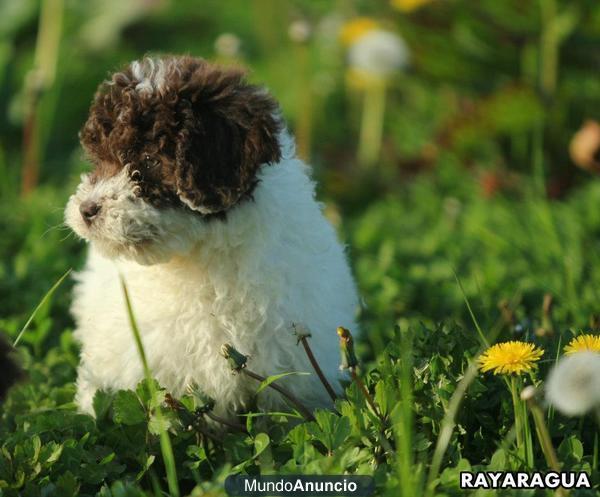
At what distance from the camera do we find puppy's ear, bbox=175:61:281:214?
3195 mm

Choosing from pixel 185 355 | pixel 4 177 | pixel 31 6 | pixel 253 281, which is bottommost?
pixel 185 355

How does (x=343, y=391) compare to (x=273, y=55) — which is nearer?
(x=343, y=391)

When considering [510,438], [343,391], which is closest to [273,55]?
[343,391]

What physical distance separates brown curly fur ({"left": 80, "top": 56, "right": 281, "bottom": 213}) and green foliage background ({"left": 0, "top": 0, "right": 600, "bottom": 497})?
724mm

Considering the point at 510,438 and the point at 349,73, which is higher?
the point at 349,73

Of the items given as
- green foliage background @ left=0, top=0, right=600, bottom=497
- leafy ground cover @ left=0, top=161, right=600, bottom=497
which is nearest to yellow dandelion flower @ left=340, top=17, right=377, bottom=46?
green foliage background @ left=0, top=0, right=600, bottom=497

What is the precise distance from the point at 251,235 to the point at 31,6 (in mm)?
6387

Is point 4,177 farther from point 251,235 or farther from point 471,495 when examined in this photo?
point 471,495

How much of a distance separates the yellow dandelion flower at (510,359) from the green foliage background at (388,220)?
18 centimetres

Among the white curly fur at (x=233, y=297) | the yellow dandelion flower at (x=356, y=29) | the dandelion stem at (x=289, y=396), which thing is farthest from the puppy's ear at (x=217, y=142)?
the yellow dandelion flower at (x=356, y=29)

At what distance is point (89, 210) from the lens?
326cm

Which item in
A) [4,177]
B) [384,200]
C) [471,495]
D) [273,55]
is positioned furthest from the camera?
[273,55]

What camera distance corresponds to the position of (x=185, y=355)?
11.7 feet

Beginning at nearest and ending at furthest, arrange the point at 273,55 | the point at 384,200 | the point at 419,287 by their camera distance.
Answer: the point at 419,287 → the point at 384,200 → the point at 273,55
